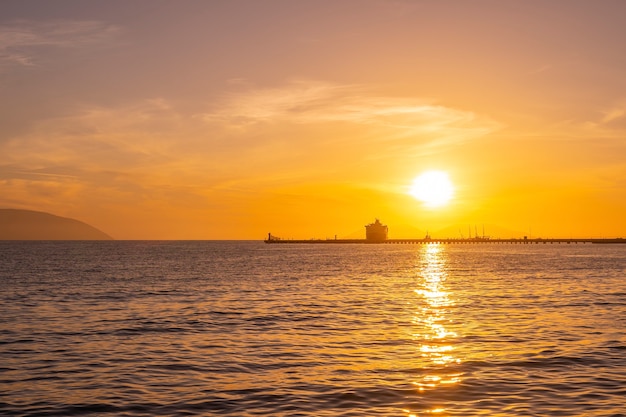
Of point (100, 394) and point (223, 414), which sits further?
point (100, 394)

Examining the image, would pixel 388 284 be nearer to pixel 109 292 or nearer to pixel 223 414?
pixel 109 292

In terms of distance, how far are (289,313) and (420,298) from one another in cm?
1463

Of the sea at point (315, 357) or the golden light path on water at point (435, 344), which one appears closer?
the sea at point (315, 357)

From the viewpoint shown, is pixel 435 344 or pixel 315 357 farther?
pixel 435 344

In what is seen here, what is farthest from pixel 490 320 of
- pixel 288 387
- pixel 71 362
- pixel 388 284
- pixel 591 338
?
pixel 388 284

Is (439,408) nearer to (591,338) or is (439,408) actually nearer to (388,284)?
(591,338)

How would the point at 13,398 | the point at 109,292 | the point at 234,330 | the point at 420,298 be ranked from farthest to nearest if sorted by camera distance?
the point at 109,292 → the point at 420,298 → the point at 234,330 → the point at 13,398

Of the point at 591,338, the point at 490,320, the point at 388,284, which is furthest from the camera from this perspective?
the point at 388,284

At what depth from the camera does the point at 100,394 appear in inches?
781

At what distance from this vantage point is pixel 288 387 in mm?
20438

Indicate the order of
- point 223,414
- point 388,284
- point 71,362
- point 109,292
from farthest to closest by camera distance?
point 388,284, point 109,292, point 71,362, point 223,414

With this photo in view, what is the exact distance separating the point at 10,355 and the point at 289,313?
18.6m

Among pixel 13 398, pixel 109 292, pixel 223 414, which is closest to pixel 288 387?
pixel 223 414

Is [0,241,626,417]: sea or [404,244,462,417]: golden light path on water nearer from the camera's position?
[0,241,626,417]: sea
